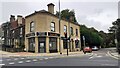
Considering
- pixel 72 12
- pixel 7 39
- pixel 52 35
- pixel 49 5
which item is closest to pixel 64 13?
pixel 72 12

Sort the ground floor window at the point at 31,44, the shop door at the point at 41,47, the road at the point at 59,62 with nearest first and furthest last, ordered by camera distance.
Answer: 1. the road at the point at 59,62
2. the shop door at the point at 41,47
3. the ground floor window at the point at 31,44

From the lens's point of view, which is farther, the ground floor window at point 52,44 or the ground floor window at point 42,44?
the ground floor window at point 52,44

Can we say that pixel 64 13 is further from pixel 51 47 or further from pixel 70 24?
pixel 51 47

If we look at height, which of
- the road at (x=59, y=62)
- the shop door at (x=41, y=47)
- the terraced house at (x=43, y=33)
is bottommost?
the road at (x=59, y=62)

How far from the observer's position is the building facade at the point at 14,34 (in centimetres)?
5043

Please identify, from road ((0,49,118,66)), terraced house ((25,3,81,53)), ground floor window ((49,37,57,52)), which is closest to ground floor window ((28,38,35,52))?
terraced house ((25,3,81,53))

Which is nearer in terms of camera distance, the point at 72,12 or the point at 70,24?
the point at 70,24

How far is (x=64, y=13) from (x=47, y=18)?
4402 cm

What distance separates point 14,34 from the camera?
57.0 metres

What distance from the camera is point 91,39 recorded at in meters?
77.9

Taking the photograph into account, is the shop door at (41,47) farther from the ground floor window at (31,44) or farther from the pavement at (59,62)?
the pavement at (59,62)

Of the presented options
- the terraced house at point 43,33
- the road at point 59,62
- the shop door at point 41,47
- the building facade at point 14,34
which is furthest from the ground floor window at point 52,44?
the road at point 59,62

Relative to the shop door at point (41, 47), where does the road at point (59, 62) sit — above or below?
below

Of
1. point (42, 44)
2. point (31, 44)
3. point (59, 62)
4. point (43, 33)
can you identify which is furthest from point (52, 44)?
point (59, 62)
